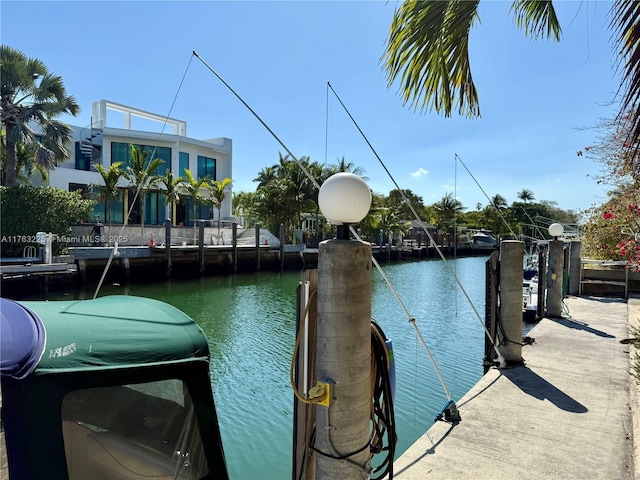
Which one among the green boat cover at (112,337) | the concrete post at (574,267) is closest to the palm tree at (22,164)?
the green boat cover at (112,337)

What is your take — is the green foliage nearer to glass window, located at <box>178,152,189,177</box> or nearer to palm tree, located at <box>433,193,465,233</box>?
glass window, located at <box>178,152,189,177</box>

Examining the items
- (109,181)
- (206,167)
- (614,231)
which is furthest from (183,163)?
(614,231)

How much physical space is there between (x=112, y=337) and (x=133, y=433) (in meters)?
0.63

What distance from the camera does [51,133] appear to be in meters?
21.8

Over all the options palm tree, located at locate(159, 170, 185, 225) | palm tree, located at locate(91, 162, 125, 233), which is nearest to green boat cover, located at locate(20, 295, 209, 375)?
palm tree, located at locate(91, 162, 125, 233)

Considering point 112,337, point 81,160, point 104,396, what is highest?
point 81,160

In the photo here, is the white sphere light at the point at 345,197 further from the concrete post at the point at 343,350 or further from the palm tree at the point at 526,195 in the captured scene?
the palm tree at the point at 526,195

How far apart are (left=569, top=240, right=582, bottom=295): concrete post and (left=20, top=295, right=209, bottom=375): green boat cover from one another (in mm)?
10858

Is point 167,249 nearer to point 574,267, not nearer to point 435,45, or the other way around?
point 574,267

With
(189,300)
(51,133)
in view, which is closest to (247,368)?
(189,300)

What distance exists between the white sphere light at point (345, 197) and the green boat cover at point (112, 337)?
1.43 metres

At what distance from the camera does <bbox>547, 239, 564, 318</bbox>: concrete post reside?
8636 mm

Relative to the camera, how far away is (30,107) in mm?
20734

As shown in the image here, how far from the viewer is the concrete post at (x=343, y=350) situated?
2.33 m
